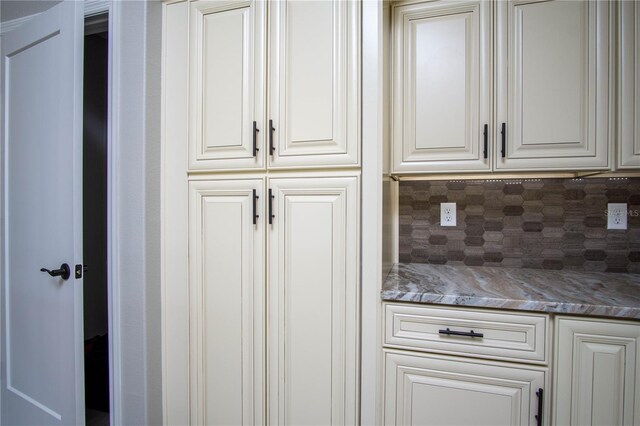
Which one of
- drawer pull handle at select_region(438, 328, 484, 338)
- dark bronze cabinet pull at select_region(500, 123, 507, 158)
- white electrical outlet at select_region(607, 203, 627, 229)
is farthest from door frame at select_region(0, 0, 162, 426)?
white electrical outlet at select_region(607, 203, 627, 229)

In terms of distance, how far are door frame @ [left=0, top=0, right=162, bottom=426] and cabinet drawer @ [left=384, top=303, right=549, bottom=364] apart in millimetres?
1013

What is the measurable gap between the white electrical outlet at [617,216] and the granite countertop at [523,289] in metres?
0.22

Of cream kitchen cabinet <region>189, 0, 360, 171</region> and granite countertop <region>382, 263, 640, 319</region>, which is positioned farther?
cream kitchen cabinet <region>189, 0, 360, 171</region>

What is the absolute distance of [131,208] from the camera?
50.2 inches

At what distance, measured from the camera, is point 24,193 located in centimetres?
149

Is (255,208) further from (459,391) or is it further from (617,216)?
(617,216)

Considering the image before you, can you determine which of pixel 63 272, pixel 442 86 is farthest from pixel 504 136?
pixel 63 272

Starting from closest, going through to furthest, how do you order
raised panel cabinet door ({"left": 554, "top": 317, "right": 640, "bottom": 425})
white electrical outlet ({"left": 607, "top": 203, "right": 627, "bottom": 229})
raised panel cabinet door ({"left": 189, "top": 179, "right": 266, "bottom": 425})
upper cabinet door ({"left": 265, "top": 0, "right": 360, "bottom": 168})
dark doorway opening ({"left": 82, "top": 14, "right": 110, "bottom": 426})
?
raised panel cabinet door ({"left": 554, "top": 317, "right": 640, "bottom": 425}), upper cabinet door ({"left": 265, "top": 0, "right": 360, "bottom": 168}), raised panel cabinet door ({"left": 189, "top": 179, "right": 266, "bottom": 425}), white electrical outlet ({"left": 607, "top": 203, "right": 627, "bottom": 229}), dark doorway opening ({"left": 82, "top": 14, "right": 110, "bottom": 426})

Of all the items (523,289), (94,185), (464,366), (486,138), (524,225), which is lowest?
(464,366)

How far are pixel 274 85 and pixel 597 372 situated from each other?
149 centimetres

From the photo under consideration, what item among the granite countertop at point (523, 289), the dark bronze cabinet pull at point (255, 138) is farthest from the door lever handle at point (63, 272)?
the granite countertop at point (523, 289)

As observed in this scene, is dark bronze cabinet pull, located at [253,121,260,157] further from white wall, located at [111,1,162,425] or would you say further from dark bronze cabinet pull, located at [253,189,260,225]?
white wall, located at [111,1,162,425]

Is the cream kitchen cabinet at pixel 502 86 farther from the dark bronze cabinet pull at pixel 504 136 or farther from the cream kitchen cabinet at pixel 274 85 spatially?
the cream kitchen cabinet at pixel 274 85

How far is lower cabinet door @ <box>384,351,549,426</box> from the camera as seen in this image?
3.36ft
